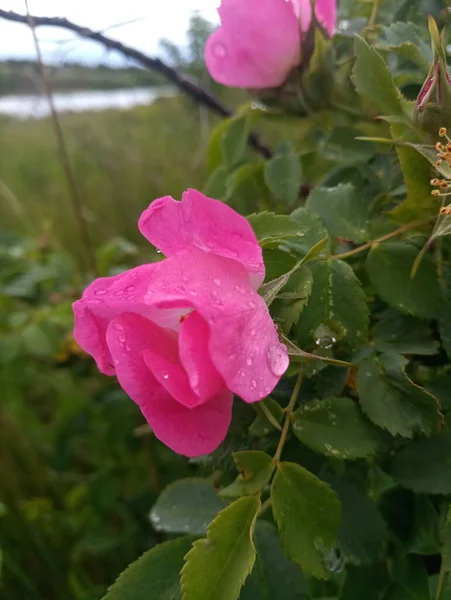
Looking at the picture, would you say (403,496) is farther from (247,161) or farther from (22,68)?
(22,68)

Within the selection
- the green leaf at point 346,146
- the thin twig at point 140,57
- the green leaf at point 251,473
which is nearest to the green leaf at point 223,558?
the green leaf at point 251,473

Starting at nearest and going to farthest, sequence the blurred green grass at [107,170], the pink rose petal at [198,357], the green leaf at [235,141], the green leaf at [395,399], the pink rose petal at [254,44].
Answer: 1. the pink rose petal at [198,357]
2. the green leaf at [395,399]
3. the pink rose petal at [254,44]
4. the green leaf at [235,141]
5. the blurred green grass at [107,170]

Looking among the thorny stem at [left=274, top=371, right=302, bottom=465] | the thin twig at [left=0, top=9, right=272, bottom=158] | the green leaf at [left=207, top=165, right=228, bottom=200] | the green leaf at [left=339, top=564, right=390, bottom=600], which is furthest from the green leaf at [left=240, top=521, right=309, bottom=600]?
the thin twig at [left=0, top=9, right=272, bottom=158]

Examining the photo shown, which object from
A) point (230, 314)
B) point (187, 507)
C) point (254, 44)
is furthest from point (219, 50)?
point (187, 507)

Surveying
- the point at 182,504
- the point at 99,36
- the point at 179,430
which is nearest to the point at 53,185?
the point at 99,36

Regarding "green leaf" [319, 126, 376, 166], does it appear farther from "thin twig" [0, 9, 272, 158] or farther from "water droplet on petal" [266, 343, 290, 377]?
"thin twig" [0, 9, 272, 158]

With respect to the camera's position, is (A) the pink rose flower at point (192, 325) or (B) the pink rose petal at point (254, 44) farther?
(B) the pink rose petal at point (254, 44)

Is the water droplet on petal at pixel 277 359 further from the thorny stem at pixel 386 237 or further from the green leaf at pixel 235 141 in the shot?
the green leaf at pixel 235 141
